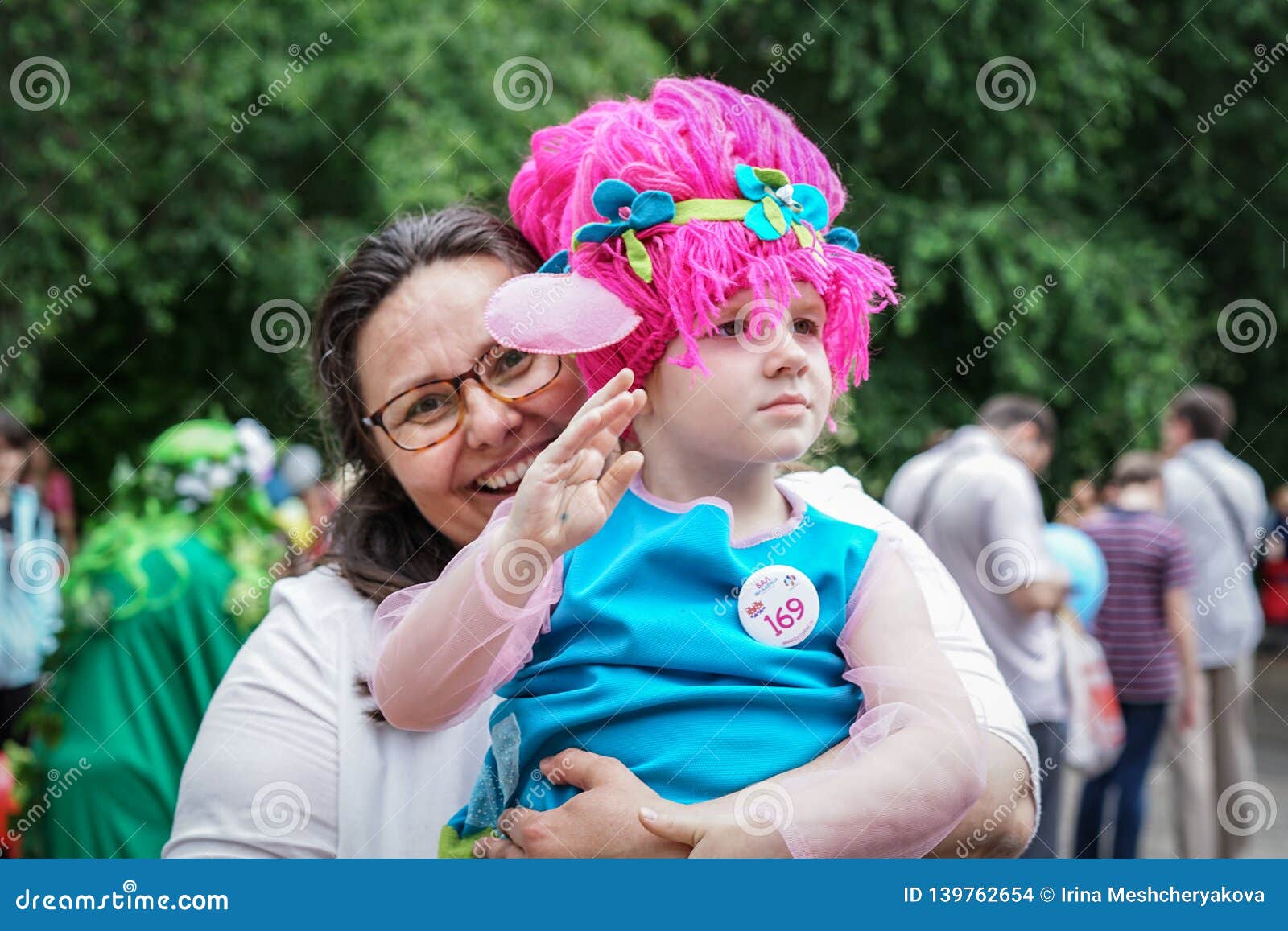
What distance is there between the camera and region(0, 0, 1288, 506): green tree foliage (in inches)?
344

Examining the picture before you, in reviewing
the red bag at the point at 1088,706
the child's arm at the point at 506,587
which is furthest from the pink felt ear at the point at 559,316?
the red bag at the point at 1088,706

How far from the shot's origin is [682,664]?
66.6 inches

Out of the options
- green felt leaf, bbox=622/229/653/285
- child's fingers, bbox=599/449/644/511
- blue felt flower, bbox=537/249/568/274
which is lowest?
child's fingers, bbox=599/449/644/511

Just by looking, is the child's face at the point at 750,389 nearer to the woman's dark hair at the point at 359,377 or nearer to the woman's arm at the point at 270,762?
the woman's dark hair at the point at 359,377

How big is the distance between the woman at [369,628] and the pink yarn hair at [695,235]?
0.71 ft

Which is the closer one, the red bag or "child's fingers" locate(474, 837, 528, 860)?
"child's fingers" locate(474, 837, 528, 860)

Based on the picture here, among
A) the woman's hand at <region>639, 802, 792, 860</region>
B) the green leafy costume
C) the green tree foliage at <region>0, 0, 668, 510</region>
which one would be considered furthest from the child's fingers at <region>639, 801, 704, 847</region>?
the green tree foliage at <region>0, 0, 668, 510</region>

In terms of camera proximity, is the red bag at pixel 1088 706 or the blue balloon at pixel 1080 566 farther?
the blue balloon at pixel 1080 566

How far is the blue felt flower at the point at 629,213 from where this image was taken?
1739mm

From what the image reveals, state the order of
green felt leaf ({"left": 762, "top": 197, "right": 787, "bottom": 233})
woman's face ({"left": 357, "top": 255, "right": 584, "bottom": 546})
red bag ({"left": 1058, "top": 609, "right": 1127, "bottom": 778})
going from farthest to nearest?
red bag ({"left": 1058, "top": 609, "right": 1127, "bottom": 778})
woman's face ({"left": 357, "top": 255, "right": 584, "bottom": 546})
green felt leaf ({"left": 762, "top": 197, "right": 787, "bottom": 233})

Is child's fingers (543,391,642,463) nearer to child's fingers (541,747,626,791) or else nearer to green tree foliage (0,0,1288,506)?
child's fingers (541,747,626,791)

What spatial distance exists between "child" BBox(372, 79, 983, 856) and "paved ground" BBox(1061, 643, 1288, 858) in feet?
14.0

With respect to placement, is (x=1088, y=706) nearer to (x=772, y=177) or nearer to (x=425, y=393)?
(x=425, y=393)

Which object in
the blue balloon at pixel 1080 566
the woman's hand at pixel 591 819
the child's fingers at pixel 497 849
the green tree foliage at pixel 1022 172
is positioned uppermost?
the green tree foliage at pixel 1022 172
